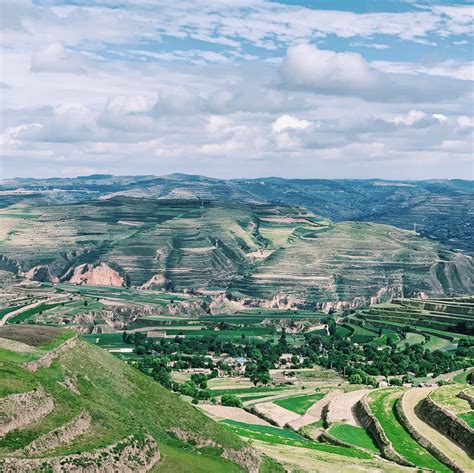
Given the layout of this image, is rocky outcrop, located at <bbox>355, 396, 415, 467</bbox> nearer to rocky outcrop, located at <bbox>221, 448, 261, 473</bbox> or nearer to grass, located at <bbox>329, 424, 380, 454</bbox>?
grass, located at <bbox>329, 424, 380, 454</bbox>

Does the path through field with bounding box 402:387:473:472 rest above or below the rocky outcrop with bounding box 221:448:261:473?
below

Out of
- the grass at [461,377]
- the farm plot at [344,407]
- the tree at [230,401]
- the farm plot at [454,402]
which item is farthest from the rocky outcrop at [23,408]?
the grass at [461,377]

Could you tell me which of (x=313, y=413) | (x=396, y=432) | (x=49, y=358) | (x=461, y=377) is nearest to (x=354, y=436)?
(x=396, y=432)

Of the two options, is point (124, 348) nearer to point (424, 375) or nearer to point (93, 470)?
point (424, 375)

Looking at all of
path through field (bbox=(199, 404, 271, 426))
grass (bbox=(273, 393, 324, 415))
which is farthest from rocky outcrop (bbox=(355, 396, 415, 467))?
path through field (bbox=(199, 404, 271, 426))

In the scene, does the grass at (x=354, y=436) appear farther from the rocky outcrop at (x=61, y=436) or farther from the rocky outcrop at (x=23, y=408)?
the rocky outcrop at (x=23, y=408)

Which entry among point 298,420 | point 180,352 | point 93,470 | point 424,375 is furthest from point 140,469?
point 180,352

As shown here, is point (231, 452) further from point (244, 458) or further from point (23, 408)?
point (23, 408)
